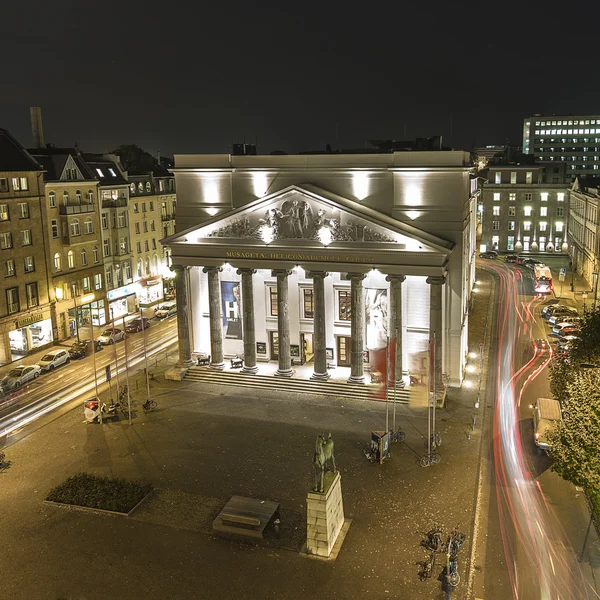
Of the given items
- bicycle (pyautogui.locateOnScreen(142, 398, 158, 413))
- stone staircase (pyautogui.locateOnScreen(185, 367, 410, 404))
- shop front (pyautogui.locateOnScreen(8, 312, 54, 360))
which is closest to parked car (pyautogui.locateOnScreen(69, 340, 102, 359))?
shop front (pyautogui.locateOnScreen(8, 312, 54, 360))

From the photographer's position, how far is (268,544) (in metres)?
28.7

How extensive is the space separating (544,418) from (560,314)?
Result: 1304 inches

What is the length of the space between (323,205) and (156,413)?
19872 mm

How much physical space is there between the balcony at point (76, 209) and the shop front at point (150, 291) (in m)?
13.9

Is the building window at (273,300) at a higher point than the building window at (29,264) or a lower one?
lower

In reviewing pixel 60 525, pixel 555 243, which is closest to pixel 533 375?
pixel 60 525

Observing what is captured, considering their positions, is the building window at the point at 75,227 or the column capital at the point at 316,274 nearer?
the column capital at the point at 316,274

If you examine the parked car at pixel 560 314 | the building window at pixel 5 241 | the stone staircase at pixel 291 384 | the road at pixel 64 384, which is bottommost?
the road at pixel 64 384

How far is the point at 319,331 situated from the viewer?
4884cm

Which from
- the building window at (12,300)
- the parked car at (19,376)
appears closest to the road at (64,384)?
the parked car at (19,376)

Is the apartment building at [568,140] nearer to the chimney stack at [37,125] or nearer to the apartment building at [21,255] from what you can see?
the chimney stack at [37,125]

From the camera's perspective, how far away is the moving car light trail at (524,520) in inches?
1002

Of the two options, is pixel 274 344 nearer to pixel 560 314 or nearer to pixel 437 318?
pixel 437 318

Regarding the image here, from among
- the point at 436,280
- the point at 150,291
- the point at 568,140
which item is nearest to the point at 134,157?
the point at 150,291
